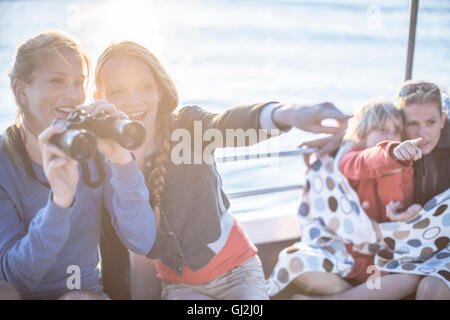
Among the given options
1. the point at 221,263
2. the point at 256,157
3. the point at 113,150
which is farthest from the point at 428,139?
the point at 113,150

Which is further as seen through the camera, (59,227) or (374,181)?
(374,181)

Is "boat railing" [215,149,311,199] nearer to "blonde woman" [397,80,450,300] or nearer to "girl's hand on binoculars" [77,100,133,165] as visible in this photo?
"blonde woman" [397,80,450,300]

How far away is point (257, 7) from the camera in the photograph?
620 centimetres

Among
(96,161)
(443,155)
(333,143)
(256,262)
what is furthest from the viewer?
(333,143)

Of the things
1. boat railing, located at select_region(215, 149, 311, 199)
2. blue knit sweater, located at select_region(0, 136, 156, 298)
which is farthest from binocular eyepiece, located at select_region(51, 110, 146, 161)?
boat railing, located at select_region(215, 149, 311, 199)

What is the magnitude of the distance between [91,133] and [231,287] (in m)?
0.61

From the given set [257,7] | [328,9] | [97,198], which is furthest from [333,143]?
[328,9]

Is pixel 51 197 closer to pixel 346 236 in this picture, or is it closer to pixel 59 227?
pixel 59 227

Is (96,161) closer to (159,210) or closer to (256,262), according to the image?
(159,210)

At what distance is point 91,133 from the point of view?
0.80m

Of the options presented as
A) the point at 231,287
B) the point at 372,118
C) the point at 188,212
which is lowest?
the point at 231,287

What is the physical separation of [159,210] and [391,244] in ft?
2.49

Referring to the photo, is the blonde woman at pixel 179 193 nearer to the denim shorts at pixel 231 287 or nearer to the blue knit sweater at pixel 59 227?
the denim shorts at pixel 231 287

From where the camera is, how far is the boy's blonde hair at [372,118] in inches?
51.1
